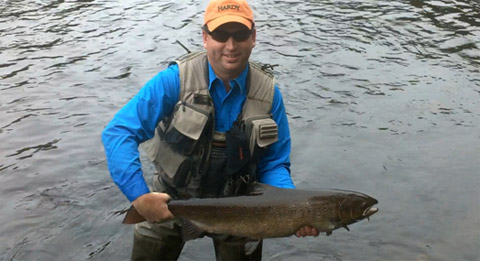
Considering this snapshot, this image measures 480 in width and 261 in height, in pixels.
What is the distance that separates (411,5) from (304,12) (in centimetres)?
315

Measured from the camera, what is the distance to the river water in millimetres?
6258

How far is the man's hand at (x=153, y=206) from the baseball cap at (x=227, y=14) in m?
1.26

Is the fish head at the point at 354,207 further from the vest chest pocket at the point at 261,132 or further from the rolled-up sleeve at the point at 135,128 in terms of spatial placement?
the rolled-up sleeve at the point at 135,128

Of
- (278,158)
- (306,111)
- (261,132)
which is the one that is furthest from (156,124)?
(306,111)

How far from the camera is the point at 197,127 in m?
3.94

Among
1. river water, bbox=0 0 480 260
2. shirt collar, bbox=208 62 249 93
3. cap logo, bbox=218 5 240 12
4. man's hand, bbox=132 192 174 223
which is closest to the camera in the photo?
man's hand, bbox=132 192 174 223

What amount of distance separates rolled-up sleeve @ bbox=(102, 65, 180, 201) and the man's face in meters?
0.31

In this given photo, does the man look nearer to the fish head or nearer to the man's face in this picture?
the man's face

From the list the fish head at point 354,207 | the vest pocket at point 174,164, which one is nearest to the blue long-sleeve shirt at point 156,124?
the vest pocket at point 174,164

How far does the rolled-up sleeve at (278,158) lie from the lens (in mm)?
4199

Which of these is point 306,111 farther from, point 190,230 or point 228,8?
point 190,230

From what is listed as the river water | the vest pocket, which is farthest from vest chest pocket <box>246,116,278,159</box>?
the river water

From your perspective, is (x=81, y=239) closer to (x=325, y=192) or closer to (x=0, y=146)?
(x=0, y=146)

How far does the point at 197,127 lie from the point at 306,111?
586cm
